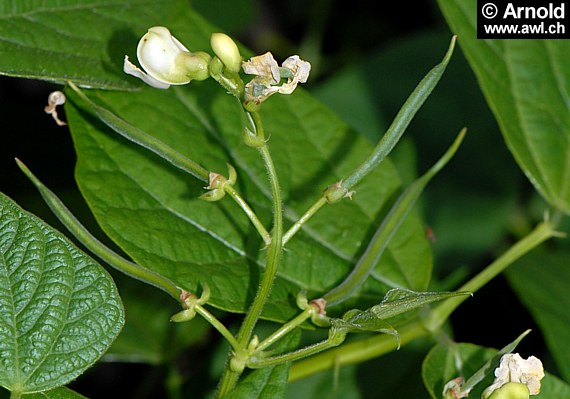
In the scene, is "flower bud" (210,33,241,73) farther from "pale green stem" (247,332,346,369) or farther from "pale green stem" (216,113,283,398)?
"pale green stem" (247,332,346,369)

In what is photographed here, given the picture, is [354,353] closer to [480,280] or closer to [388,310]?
[480,280]

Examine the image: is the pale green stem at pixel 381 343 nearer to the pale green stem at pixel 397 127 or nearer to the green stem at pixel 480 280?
the green stem at pixel 480 280

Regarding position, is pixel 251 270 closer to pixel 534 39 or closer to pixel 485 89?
pixel 485 89

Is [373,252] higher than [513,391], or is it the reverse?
[373,252]

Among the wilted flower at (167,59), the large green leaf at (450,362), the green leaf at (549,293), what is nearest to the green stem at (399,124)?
the wilted flower at (167,59)

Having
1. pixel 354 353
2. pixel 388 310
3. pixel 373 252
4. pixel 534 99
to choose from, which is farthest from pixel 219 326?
pixel 534 99
